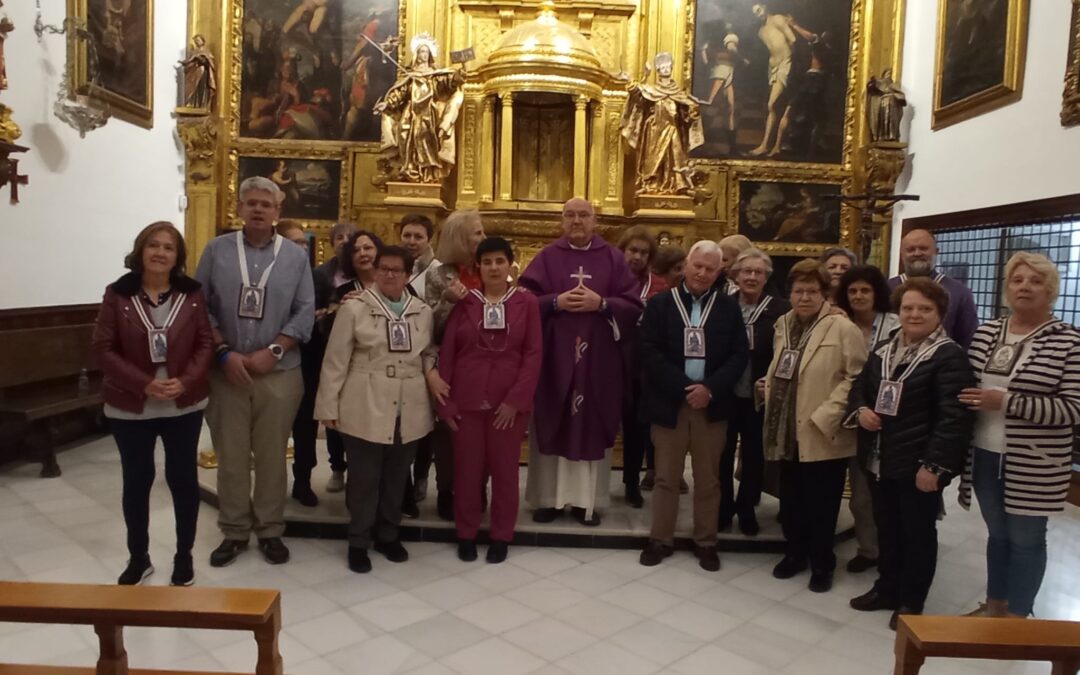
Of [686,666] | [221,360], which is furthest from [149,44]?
[686,666]

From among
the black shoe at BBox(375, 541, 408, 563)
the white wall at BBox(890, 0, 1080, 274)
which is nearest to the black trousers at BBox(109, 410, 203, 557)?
the black shoe at BBox(375, 541, 408, 563)

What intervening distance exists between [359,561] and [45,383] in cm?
433

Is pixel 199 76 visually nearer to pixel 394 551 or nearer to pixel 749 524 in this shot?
pixel 394 551

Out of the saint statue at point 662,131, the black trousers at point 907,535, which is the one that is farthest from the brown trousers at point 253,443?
the saint statue at point 662,131

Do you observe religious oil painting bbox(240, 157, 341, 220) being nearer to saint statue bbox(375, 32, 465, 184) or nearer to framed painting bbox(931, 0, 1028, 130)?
saint statue bbox(375, 32, 465, 184)

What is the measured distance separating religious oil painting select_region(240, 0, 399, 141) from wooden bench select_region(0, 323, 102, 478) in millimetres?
4345

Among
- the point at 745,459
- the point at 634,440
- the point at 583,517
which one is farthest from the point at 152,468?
the point at 745,459

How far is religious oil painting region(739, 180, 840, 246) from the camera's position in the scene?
10.4m

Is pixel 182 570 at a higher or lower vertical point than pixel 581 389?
lower

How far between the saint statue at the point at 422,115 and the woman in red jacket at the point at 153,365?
638 centimetres

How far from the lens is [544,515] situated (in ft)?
14.9

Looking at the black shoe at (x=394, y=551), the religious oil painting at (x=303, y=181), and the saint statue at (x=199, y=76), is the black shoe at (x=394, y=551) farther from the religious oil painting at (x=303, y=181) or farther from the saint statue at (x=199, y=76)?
the saint statue at (x=199, y=76)

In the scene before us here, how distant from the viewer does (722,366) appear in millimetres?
3914

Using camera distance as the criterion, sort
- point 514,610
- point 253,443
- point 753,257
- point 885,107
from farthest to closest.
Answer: point 885,107 → point 753,257 → point 253,443 → point 514,610
